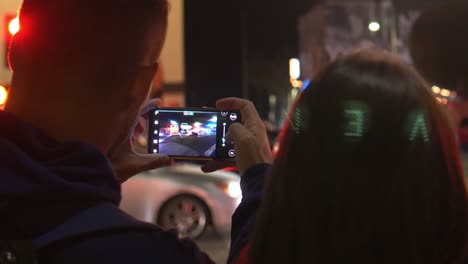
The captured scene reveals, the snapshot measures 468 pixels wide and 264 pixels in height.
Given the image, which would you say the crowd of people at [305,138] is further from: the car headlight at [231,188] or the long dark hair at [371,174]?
the car headlight at [231,188]

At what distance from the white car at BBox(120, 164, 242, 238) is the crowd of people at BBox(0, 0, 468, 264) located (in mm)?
6058

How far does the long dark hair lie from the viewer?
1.12 metres

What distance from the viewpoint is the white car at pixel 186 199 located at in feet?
23.7

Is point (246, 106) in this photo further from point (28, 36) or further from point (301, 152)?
point (28, 36)

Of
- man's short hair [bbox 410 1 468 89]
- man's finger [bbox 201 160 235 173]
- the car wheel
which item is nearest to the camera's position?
man's short hair [bbox 410 1 468 89]

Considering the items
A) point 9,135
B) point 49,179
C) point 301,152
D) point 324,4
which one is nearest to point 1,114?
point 9,135

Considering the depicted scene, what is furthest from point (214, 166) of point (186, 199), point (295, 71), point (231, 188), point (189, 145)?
point (295, 71)

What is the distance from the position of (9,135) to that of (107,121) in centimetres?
17

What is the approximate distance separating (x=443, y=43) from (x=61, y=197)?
1.19 meters

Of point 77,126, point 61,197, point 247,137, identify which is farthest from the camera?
point 247,137

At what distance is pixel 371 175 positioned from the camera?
113cm

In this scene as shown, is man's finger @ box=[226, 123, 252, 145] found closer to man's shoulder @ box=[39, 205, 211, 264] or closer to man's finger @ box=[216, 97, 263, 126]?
man's finger @ box=[216, 97, 263, 126]

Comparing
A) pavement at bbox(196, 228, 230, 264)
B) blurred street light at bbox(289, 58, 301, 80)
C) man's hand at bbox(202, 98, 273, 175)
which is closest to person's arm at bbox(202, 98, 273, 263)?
man's hand at bbox(202, 98, 273, 175)

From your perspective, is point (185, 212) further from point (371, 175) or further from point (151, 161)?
point (371, 175)
